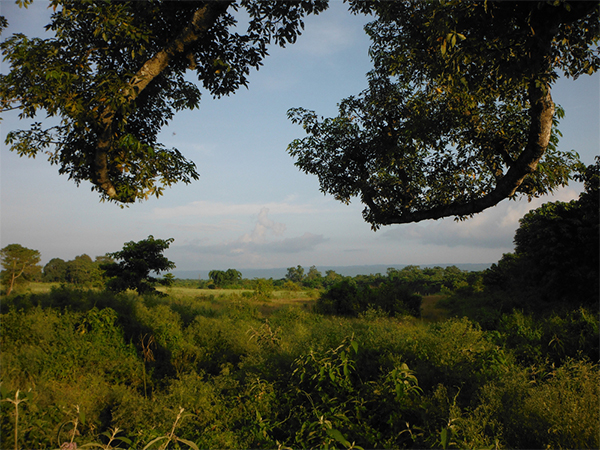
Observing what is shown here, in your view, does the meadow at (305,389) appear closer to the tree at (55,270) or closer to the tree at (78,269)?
the tree at (78,269)

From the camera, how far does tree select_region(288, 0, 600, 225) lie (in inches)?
154

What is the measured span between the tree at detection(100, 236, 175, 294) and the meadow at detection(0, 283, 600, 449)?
250 inches

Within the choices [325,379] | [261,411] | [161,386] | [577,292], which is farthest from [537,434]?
[577,292]

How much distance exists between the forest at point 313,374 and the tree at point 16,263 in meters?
0.22

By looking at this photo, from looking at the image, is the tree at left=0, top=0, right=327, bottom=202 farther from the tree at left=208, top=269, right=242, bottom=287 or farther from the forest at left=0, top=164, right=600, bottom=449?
the tree at left=208, top=269, right=242, bottom=287

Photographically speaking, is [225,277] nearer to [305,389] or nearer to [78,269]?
[78,269]

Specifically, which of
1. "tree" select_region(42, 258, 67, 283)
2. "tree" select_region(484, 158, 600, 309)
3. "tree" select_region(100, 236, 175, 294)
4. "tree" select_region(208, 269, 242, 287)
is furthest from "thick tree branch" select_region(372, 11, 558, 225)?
"tree" select_region(208, 269, 242, 287)

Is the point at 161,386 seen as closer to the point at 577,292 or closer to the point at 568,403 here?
the point at 568,403

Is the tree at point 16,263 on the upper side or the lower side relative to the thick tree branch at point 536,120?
lower

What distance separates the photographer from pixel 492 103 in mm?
6297

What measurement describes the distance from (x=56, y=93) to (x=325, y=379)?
5033 millimetres

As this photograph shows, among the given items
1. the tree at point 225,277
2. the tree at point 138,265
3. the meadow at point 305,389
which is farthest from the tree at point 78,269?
the meadow at point 305,389

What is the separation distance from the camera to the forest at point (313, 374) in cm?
349

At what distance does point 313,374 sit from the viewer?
190 inches
